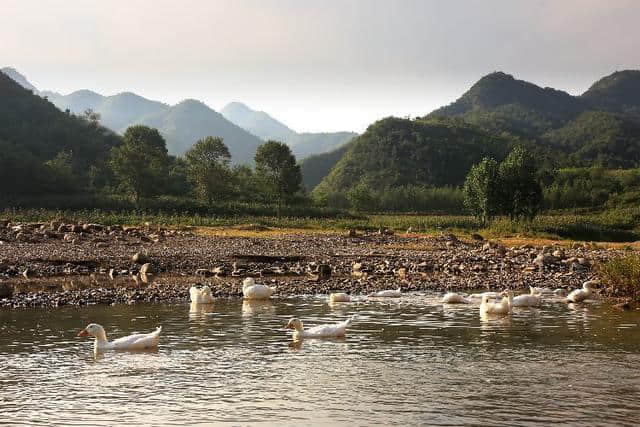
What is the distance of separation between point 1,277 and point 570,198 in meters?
102

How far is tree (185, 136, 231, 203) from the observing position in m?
97.0

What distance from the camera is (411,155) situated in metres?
161

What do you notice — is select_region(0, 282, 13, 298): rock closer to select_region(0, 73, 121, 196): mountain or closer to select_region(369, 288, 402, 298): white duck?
select_region(369, 288, 402, 298): white duck

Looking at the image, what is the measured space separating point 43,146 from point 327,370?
415ft

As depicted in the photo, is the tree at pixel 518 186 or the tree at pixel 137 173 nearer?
the tree at pixel 518 186

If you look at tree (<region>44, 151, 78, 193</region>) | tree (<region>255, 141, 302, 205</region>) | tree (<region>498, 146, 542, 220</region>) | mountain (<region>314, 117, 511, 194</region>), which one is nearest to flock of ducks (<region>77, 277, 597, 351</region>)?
tree (<region>498, 146, 542, 220</region>)

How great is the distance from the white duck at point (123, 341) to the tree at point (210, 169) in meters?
79.1

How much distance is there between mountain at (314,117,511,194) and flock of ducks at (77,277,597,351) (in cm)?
12127

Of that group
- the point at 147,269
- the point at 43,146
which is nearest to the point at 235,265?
the point at 147,269

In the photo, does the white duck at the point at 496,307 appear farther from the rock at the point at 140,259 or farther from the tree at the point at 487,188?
the tree at the point at 487,188

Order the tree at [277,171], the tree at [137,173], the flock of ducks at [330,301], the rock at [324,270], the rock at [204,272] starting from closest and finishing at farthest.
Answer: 1. the flock of ducks at [330,301]
2. the rock at [204,272]
3. the rock at [324,270]
4. the tree at [137,173]
5. the tree at [277,171]

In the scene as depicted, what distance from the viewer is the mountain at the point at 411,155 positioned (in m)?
153

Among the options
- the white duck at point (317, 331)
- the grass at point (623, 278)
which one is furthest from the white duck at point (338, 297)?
the grass at point (623, 278)

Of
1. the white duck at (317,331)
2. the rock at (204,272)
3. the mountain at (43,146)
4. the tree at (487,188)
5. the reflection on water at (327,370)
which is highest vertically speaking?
the mountain at (43,146)
